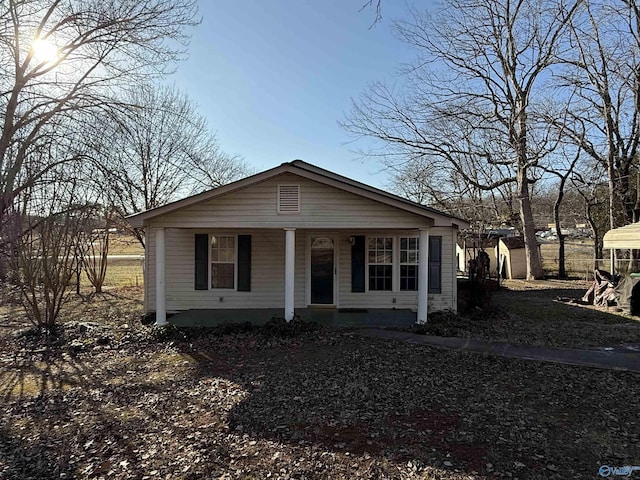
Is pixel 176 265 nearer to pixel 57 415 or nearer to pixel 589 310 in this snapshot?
pixel 57 415

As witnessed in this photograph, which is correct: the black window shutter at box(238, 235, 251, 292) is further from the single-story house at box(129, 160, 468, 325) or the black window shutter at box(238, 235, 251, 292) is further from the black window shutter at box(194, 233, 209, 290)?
the black window shutter at box(194, 233, 209, 290)

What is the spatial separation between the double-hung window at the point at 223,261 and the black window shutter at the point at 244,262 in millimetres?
168

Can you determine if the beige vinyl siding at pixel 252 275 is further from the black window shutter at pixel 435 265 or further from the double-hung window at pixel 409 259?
the black window shutter at pixel 435 265

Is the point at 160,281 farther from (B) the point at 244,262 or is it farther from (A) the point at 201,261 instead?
(B) the point at 244,262

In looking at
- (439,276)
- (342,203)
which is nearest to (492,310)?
(439,276)

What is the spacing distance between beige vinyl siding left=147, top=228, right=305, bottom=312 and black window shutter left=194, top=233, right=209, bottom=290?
5.0 inches

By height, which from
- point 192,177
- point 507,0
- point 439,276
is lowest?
point 439,276

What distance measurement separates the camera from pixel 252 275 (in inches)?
415

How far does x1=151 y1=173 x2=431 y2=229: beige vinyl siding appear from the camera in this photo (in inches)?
341

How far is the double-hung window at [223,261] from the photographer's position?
1050cm

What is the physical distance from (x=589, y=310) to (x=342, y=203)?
26.1 ft

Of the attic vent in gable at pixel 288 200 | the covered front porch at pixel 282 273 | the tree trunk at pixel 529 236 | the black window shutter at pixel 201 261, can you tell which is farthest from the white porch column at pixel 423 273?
the tree trunk at pixel 529 236

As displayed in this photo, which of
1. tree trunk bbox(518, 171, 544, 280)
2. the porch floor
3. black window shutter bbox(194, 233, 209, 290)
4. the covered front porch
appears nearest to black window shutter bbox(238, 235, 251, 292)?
the covered front porch

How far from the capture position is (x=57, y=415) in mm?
4688
